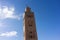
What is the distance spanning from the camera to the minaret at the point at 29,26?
78.2 ft

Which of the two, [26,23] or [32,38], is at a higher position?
[26,23]

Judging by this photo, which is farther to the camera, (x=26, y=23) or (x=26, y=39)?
(x=26, y=23)

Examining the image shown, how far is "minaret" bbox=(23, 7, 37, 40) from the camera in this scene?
78.2 feet

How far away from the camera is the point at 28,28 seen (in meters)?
24.8

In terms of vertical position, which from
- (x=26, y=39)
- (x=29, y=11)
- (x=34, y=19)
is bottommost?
(x=26, y=39)

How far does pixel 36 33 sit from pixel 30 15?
4226 millimetres

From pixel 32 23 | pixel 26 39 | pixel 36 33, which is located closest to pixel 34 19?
pixel 32 23

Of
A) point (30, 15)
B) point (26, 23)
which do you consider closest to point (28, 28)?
point (26, 23)

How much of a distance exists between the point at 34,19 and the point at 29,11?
211 centimetres

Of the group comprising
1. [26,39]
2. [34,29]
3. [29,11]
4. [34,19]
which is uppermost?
[29,11]

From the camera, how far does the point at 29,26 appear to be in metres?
25.0

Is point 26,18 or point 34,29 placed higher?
point 26,18

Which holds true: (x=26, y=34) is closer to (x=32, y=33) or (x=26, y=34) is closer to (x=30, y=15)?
(x=32, y=33)

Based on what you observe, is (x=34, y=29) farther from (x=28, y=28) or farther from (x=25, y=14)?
(x=25, y=14)
